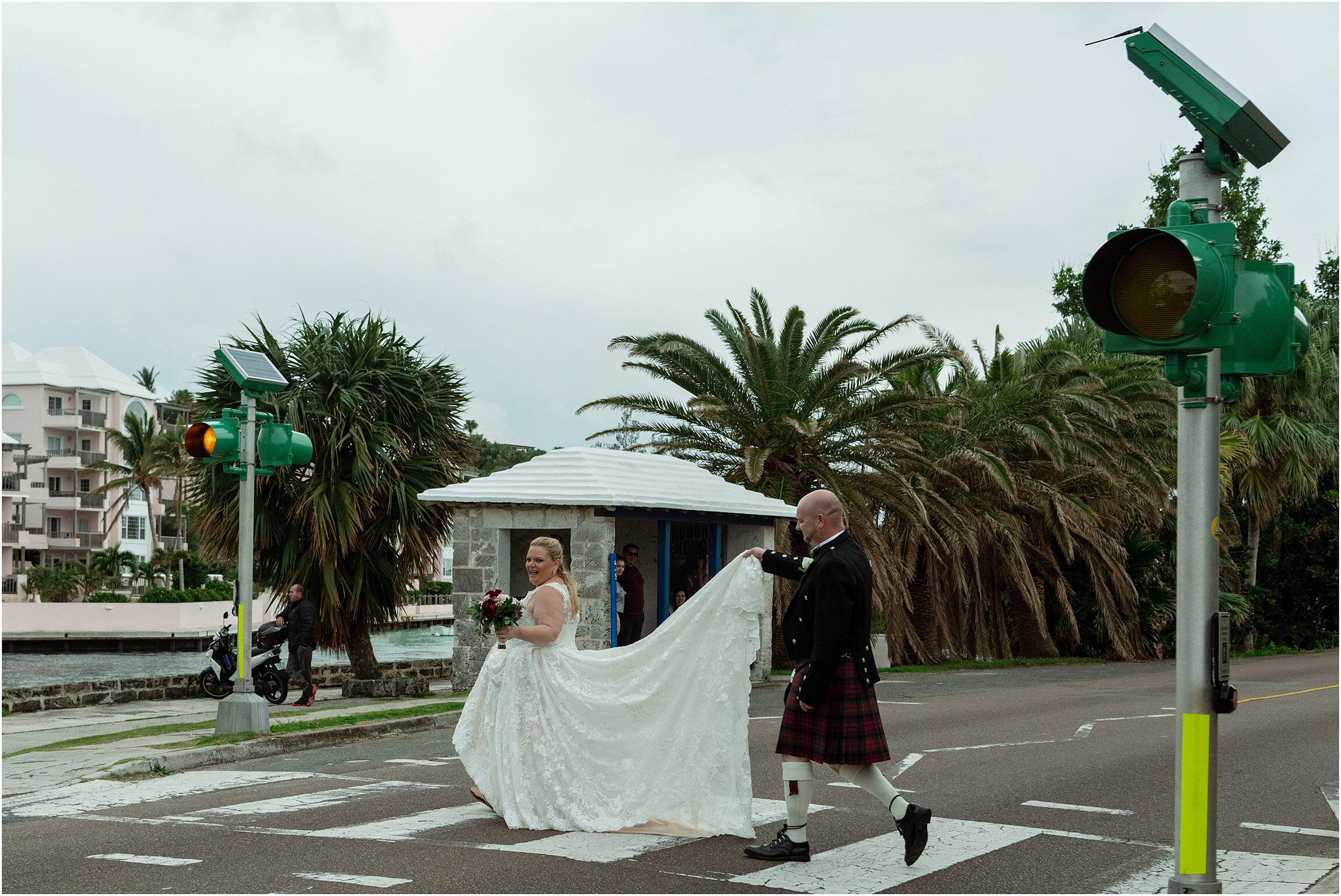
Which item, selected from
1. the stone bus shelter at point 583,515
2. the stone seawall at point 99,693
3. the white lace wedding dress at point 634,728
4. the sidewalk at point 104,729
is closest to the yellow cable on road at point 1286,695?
the stone bus shelter at point 583,515

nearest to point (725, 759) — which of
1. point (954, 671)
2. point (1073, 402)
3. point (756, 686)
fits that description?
point (756, 686)

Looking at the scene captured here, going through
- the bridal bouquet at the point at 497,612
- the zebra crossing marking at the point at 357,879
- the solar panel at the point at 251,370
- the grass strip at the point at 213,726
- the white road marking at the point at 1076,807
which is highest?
the solar panel at the point at 251,370

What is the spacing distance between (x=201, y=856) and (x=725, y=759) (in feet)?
9.79

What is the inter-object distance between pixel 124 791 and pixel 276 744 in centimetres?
242

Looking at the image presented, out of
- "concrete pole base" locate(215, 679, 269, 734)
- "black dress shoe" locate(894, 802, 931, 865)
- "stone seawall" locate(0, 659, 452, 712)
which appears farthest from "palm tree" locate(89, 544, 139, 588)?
"black dress shoe" locate(894, 802, 931, 865)

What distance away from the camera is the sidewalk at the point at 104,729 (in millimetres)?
10305

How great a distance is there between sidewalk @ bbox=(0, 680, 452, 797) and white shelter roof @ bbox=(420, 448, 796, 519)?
2963 mm

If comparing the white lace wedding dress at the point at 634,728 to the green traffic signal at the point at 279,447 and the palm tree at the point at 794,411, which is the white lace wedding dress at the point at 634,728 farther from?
the palm tree at the point at 794,411

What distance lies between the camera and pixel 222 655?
1873cm

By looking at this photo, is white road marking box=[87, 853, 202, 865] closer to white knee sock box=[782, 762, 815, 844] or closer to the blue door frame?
white knee sock box=[782, 762, 815, 844]

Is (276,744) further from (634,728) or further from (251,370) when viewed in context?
(634,728)

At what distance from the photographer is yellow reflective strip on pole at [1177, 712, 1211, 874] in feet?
16.7

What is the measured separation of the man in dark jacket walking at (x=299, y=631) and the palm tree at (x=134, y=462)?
59.5 meters

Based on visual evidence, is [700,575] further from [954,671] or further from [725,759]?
[725,759]
